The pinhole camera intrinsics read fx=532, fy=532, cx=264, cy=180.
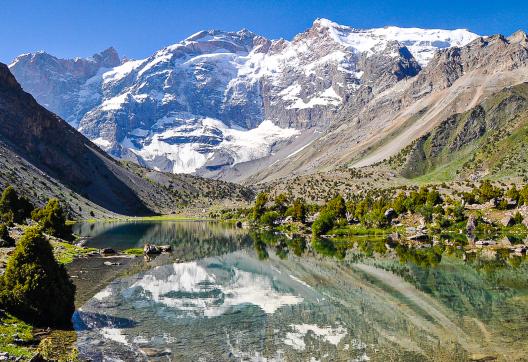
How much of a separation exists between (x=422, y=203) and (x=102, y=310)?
394 feet

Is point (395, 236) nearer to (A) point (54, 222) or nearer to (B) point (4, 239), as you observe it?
(A) point (54, 222)

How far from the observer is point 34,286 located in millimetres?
34875

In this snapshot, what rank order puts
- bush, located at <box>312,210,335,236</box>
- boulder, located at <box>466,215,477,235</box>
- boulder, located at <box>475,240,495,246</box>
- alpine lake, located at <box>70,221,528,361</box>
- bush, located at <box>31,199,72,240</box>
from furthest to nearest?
bush, located at <box>312,210,335,236</box>, boulder, located at <box>466,215,477,235</box>, boulder, located at <box>475,240,495,246</box>, bush, located at <box>31,199,72,240</box>, alpine lake, located at <box>70,221,528,361</box>

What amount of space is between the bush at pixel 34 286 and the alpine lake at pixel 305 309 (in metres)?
2.39

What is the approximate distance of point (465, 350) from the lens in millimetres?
33750

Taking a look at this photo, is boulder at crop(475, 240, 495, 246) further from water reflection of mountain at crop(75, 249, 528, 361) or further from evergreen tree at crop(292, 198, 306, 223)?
evergreen tree at crop(292, 198, 306, 223)

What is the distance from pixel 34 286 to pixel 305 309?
23.0 m

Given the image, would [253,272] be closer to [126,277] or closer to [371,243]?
[126,277]

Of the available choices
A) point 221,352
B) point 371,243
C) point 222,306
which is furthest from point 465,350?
point 371,243

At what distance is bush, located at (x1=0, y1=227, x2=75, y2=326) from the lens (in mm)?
34938

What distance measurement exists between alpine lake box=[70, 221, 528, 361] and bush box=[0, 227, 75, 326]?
2386 mm

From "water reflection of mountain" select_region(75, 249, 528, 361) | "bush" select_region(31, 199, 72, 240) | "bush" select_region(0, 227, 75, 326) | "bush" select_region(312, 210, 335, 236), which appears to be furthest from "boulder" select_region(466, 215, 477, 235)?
"bush" select_region(0, 227, 75, 326)

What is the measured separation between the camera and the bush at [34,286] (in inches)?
1375

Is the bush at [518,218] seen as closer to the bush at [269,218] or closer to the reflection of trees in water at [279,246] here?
the reflection of trees in water at [279,246]
